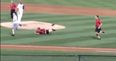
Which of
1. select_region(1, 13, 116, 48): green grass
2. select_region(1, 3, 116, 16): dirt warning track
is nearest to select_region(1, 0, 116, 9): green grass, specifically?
select_region(1, 3, 116, 16): dirt warning track

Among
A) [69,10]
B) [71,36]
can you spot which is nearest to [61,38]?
[71,36]

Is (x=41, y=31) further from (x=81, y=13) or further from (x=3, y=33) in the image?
(x=81, y=13)

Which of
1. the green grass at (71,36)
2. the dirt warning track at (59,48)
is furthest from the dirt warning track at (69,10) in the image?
the dirt warning track at (59,48)

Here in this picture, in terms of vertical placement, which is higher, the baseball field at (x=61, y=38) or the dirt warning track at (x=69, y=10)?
the dirt warning track at (x=69, y=10)

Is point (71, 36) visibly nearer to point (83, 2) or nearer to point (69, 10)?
point (69, 10)

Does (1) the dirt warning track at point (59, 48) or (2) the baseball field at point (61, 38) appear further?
(1) the dirt warning track at point (59, 48)

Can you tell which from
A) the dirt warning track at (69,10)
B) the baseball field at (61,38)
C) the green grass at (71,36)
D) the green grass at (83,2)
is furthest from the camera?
the green grass at (83,2)

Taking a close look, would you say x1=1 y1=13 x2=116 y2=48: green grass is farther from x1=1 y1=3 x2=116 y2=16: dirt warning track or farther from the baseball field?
x1=1 y1=3 x2=116 y2=16: dirt warning track

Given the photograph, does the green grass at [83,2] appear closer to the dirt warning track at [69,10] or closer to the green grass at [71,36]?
the dirt warning track at [69,10]
